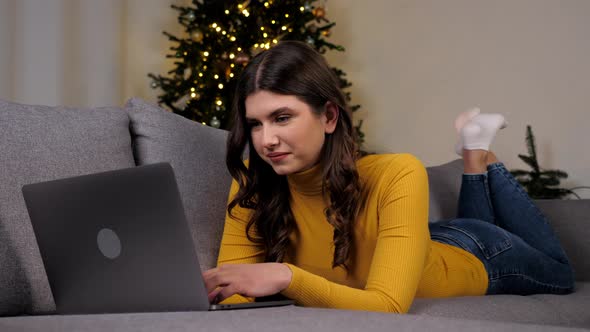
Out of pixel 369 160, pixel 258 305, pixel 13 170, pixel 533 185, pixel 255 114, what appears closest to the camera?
pixel 258 305

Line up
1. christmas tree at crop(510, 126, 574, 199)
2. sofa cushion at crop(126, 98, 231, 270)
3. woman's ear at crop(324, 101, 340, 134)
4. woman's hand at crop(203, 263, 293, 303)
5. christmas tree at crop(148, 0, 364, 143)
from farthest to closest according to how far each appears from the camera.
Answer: christmas tree at crop(148, 0, 364, 143)
christmas tree at crop(510, 126, 574, 199)
sofa cushion at crop(126, 98, 231, 270)
woman's ear at crop(324, 101, 340, 134)
woman's hand at crop(203, 263, 293, 303)

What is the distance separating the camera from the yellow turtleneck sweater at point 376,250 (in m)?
1.26

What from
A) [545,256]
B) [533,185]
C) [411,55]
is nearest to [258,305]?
[545,256]

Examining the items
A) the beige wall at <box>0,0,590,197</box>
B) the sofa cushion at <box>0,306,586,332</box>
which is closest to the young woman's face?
the sofa cushion at <box>0,306,586,332</box>

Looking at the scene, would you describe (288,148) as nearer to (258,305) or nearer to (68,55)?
(258,305)

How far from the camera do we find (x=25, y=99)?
11.7 feet

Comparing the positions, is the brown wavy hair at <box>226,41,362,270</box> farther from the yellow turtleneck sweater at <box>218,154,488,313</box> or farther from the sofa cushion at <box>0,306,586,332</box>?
the sofa cushion at <box>0,306,586,332</box>

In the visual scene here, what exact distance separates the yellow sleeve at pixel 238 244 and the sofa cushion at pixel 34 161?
0.29m

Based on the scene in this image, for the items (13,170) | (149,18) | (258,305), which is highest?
(149,18)

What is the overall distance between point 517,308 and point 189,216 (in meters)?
0.83

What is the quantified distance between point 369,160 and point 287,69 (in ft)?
1.03

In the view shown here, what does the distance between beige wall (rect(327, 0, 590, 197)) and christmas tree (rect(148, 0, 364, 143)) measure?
637 mm

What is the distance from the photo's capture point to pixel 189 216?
1.67m

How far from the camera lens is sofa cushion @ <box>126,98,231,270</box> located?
1.69 meters
